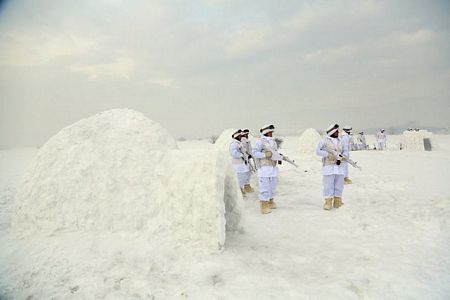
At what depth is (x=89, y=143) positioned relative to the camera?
5.24 meters

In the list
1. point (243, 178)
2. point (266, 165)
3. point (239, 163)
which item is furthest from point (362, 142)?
point (266, 165)

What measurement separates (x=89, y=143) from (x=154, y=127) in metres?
1.09

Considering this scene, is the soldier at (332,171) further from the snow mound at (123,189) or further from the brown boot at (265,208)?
the snow mound at (123,189)

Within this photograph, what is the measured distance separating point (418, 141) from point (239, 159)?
61.8 feet

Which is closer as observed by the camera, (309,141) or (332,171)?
(332,171)

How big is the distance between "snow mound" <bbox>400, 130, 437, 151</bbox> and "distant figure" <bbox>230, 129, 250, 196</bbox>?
18450mm

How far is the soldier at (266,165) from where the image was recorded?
23.9ft

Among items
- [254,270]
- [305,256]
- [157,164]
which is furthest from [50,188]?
[305,256]

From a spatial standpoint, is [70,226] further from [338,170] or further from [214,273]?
[338,170]

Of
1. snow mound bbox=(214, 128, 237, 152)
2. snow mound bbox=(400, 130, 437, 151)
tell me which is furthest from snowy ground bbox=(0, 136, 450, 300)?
snow mound bbox=(400, 130, 437, 151)

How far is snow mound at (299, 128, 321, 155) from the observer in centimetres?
2153

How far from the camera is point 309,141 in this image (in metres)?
21.8

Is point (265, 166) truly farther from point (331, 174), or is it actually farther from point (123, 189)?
point (123, 189)

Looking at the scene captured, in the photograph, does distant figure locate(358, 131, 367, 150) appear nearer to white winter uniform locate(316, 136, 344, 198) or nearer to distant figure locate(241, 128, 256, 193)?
distant figure locate(241, 128, 256, 193)
